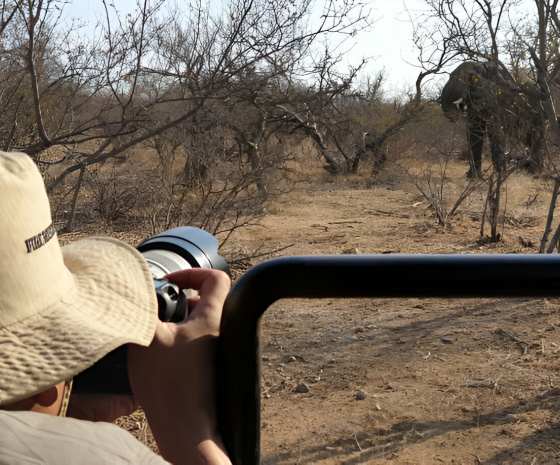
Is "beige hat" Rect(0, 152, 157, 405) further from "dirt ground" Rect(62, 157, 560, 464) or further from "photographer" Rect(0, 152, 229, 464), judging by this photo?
"dirt ground" Rect(62, 157, 560, 464)

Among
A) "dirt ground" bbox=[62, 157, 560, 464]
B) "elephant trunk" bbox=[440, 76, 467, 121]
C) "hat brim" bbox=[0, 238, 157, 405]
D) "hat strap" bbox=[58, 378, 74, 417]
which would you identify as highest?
"elephant trunk" bbox=[440, 76, 467, 121]

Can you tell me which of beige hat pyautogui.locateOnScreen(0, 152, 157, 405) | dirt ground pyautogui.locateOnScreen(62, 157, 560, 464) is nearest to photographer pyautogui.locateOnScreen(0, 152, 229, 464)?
beige hat pyautogui.locateOnScreen(0, 152, 157, 405)

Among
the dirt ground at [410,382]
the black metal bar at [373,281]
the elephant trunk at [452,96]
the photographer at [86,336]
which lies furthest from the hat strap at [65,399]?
the elephant trunk at [452,96]

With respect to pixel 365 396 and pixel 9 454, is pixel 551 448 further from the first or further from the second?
pixel 9 454

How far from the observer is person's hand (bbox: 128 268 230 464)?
599mm

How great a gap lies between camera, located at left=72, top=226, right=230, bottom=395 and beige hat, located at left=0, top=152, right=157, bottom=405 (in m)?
0.02

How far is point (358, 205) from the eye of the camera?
29.2 feet

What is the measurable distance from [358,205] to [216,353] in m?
8.37

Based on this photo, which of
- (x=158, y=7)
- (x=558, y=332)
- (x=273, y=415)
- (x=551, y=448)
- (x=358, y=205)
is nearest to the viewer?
(x=551, y=448)

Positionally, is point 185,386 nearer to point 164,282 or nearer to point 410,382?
point 164,282

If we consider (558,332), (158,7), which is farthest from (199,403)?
(158,7)

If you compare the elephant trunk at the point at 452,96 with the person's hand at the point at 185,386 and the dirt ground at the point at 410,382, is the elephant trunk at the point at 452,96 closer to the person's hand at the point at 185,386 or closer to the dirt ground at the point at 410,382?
the dirt ground at the point at 410,382

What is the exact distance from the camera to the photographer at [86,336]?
553mm

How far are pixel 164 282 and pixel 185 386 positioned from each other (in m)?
0.14
